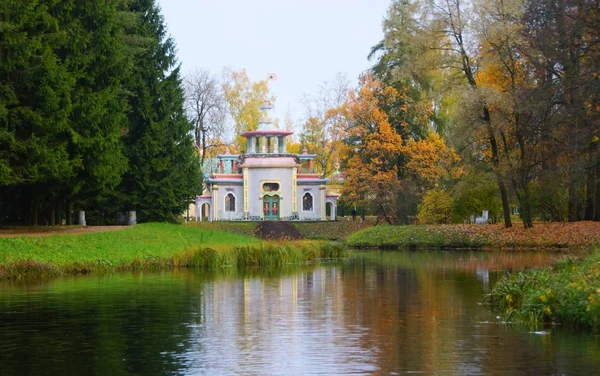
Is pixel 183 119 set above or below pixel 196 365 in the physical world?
above

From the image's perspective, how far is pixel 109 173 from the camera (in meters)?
34.0

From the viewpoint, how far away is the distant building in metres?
71.8

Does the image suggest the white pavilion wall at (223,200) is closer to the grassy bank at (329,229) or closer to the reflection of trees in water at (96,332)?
the grassy bank at (329,229)

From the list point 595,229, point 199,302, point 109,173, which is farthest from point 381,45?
point 199,302

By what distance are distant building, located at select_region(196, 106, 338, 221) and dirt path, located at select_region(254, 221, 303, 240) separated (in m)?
5.28

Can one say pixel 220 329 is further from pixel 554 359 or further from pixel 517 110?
pixel 517 110

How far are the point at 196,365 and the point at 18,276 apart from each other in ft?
53.4

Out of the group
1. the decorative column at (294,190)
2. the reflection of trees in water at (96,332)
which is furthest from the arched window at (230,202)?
the reflection of trees in water at (96,332)

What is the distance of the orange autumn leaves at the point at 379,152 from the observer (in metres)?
57.9

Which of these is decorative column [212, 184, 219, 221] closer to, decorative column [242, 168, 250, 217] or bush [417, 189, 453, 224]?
decorative column [242, 168, 250, 217]

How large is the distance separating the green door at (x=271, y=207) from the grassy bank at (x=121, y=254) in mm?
35899

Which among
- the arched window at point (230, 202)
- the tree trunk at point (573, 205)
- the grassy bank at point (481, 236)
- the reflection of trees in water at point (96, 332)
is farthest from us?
the arched window at point (230, 202)

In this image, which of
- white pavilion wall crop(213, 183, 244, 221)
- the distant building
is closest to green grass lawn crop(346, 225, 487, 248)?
the distant building

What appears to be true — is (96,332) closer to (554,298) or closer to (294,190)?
(554,298)
